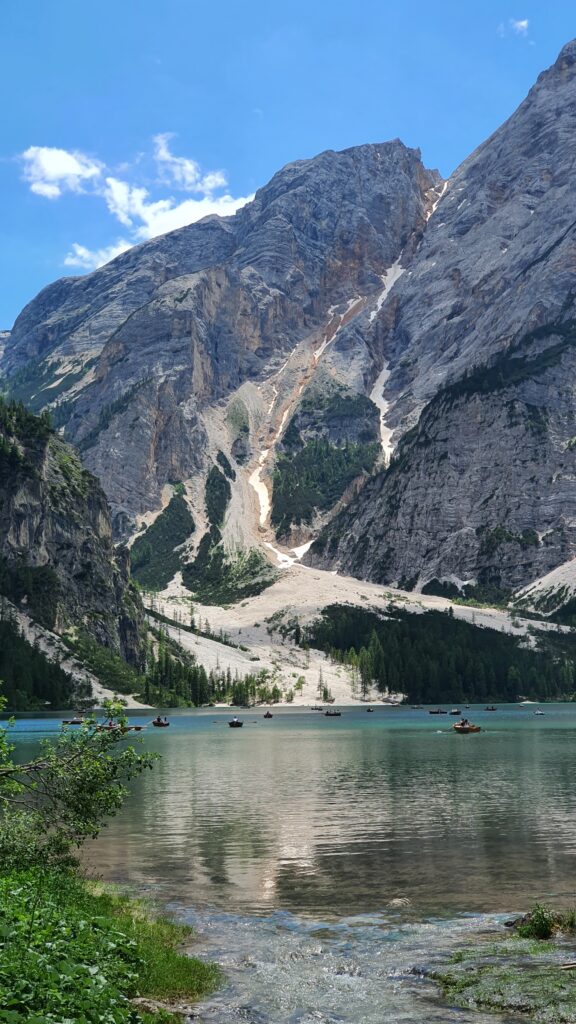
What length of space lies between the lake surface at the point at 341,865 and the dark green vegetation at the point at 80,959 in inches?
63.7

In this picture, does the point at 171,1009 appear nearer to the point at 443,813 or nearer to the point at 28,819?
the point at 28,819

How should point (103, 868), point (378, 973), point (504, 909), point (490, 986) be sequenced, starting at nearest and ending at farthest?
point (490, 986), point (378, 973), point (504, 909), point (103, 868)

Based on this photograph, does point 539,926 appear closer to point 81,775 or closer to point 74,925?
point 74,925

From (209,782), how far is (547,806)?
36073mm

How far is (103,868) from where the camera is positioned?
153 ft

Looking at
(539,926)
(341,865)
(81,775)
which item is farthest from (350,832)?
(81,775)

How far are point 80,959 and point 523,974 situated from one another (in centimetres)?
1338

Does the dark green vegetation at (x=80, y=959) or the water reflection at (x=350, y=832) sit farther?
the water reflection at (x=350, y=832)

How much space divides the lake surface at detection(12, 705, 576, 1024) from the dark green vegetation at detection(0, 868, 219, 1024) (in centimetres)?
162

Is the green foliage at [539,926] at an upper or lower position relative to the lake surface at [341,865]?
upper

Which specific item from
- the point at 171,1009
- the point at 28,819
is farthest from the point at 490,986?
the point at 28,819

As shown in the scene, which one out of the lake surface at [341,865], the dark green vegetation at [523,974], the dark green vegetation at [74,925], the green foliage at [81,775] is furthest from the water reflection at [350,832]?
the green foliage at [81,775]

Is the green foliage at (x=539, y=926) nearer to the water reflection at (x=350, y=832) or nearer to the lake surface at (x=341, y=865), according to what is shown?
the lake surface at (x=341, y=865)

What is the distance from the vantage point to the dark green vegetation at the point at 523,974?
23.9 metres
